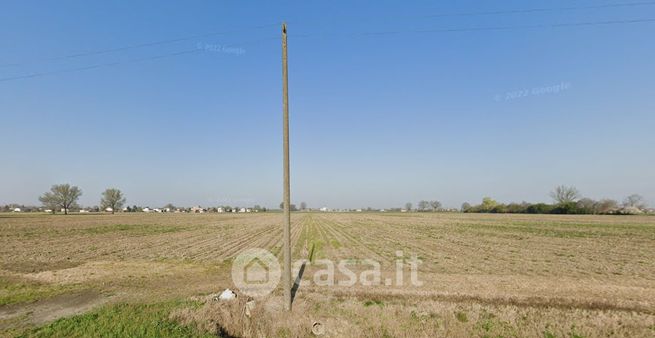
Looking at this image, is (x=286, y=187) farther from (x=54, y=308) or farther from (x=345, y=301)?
(x=54, y=308)

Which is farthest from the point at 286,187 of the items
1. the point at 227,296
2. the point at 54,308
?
the point at 54,308

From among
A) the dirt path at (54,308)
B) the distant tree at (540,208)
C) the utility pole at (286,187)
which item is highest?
the utility pole at (286,187)

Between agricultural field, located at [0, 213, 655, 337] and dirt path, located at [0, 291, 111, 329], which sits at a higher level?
dirt path, located at [0, 291, 111, 329]

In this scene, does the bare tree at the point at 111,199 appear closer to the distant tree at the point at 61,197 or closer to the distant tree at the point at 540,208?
the distant tree at the point at 61,197

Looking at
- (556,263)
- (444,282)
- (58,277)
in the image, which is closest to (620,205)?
(556,263)

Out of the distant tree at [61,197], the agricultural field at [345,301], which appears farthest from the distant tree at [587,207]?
the distant tree at [61,197]

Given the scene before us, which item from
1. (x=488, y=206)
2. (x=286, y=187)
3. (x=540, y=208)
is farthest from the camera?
(x=488, y=206)

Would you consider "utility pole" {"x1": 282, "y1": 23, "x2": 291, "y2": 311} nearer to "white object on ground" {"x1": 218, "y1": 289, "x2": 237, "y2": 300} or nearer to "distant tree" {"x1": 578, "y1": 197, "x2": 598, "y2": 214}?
"white object on ground" {"x1": 218, "y1": 289, "x2": 237, "y2": 300}

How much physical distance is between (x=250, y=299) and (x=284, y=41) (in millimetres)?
8712

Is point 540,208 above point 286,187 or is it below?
below

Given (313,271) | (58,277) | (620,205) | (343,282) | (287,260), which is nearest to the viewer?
(287,260)

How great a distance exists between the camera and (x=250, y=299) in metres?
11.6

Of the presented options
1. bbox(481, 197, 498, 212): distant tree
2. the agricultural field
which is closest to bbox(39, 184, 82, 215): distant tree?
the agricultural field

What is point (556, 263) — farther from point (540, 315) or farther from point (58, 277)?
point (58, 277)
